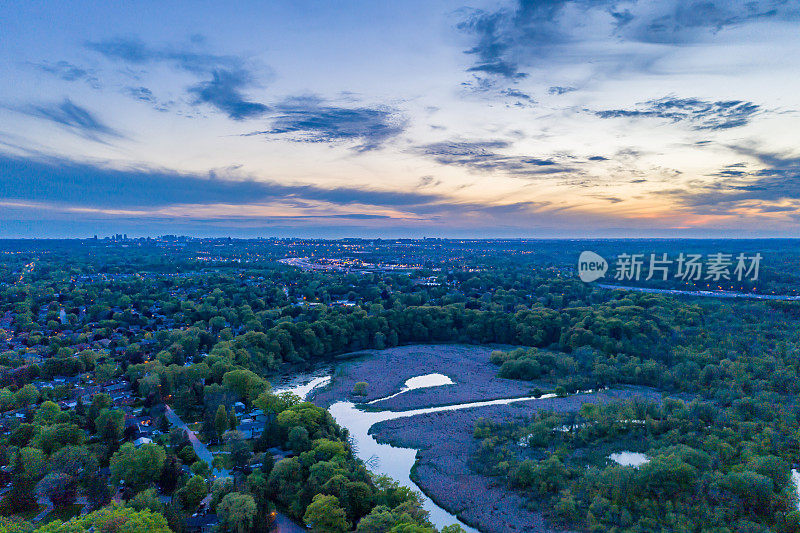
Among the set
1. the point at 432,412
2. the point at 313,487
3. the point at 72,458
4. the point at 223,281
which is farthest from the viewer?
the point at 223,281

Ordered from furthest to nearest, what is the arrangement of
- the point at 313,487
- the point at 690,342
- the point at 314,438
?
the point at 690,342, the point at 314,438, the point at 313,487

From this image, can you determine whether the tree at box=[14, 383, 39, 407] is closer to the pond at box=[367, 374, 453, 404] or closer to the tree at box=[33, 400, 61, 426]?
the tree at box=[33, 400, 61, 426]

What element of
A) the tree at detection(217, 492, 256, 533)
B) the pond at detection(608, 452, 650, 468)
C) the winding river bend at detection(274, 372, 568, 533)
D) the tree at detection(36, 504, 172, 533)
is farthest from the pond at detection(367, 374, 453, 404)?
the tree at detection(36, 504, 172, 533)

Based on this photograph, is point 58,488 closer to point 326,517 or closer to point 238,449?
point 238,449

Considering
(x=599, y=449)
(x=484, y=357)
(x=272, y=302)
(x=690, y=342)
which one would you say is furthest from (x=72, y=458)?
(x=690, y=342)

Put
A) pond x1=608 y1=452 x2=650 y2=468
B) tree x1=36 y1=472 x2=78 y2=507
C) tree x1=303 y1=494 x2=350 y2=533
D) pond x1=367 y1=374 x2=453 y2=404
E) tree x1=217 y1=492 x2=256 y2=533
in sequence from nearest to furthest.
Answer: tree x1=217 y1=492 x2=256 y2=533 → tree x1=303 y1=494 x2=350 y2=533 → tree x1=36 y1=472 x2=78 y2=507 → pond x1=608 y1=452 x2=650 y2=468 → pond x1=367 y1=374 x2=453 y2=404

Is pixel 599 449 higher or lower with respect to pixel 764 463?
lower

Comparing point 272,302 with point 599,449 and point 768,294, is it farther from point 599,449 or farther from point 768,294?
point 768,294
